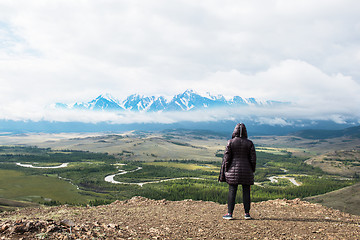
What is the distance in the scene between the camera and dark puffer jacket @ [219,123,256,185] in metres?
12.3

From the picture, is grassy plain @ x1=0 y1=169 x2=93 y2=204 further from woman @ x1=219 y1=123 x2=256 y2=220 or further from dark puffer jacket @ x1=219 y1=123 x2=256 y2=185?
dark puffer jacket @ x1=219 y1=123 x2=256 y2=185

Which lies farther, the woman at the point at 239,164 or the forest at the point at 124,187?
the forest at the point at 124,187

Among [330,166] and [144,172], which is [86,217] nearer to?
[144,172]

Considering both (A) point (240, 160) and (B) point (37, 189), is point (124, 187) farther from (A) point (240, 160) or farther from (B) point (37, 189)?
(A) point (240, 160)

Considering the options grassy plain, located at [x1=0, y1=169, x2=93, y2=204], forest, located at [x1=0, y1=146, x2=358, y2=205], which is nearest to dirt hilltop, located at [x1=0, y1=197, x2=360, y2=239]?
forest, located at [x1=0, y1=146, x2=358, y2=205]

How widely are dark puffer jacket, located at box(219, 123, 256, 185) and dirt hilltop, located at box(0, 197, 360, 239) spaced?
2.02 metres

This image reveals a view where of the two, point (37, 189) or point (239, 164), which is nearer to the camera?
point (239, 164)

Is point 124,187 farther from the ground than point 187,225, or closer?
closer

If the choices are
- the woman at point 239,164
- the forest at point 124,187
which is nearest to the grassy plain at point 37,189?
the forest at point 124,187

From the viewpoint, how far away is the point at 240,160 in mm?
12484

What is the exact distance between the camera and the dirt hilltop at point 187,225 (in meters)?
8.70

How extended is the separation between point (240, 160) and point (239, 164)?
8.0 inches

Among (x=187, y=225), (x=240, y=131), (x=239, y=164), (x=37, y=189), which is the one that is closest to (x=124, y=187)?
(x=37, y=189)

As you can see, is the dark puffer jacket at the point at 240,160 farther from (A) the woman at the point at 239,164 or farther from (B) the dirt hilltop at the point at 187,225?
(B) the dirt hilltop at the point at 187,225
